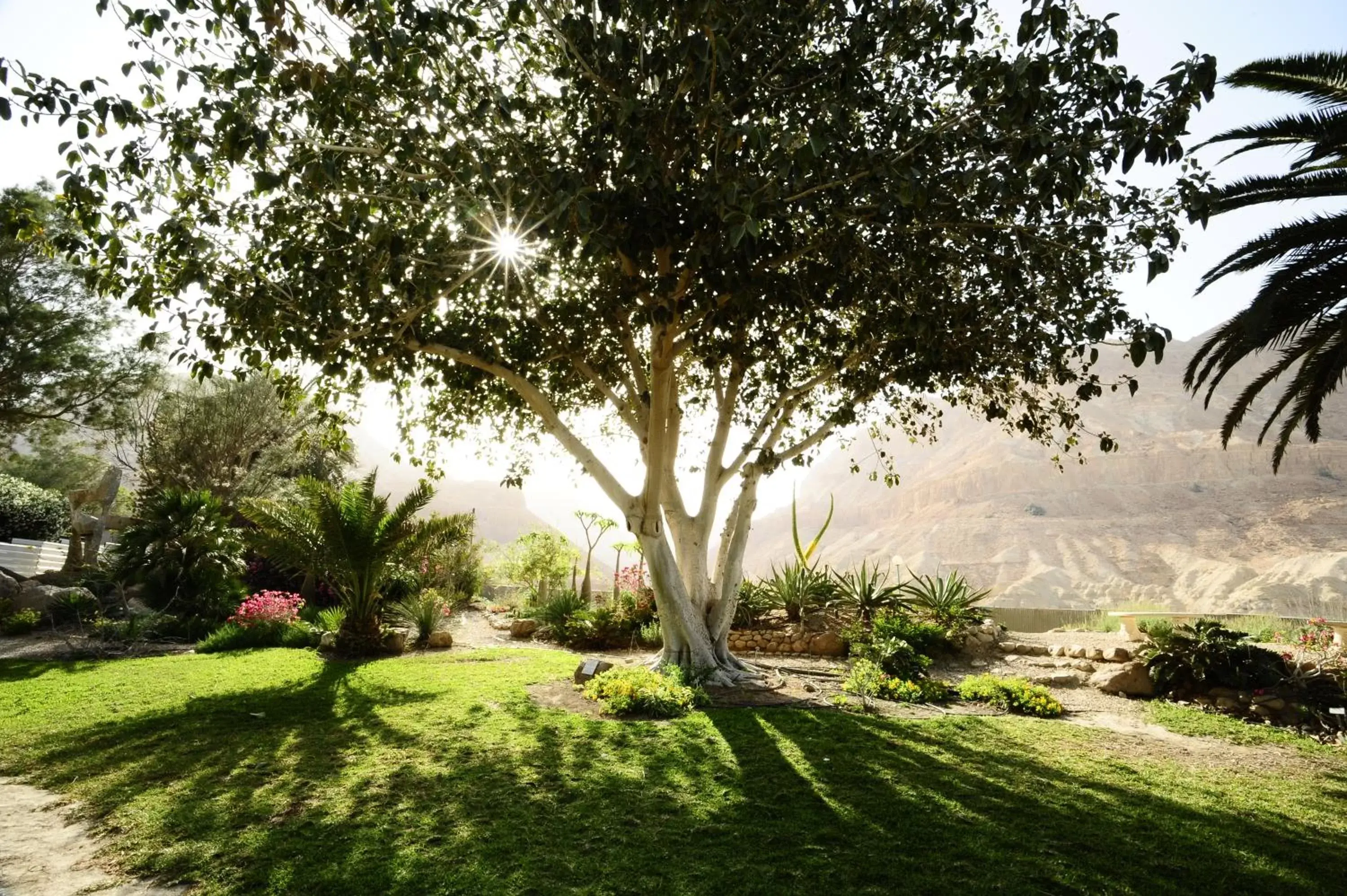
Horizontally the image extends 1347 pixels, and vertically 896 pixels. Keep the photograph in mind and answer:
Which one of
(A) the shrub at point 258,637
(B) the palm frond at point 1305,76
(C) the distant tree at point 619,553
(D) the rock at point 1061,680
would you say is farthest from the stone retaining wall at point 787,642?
(B) the palm frond at point 1305,76

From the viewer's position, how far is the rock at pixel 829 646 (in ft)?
39.7

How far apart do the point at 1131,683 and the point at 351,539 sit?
35.8 ft

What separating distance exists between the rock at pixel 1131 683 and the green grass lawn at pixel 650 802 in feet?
8.04

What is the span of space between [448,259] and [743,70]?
3.27 metres

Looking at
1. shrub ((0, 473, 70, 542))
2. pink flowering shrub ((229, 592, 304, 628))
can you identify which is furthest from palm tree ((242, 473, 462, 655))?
shrub ((0, 473, 70, 542))

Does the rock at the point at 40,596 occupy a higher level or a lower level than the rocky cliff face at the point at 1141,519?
lower

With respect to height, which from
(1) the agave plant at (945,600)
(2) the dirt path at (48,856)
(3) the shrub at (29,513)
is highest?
(3) the shrub at (29,513)

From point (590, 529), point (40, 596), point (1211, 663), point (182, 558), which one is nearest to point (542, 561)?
point (590, 529)

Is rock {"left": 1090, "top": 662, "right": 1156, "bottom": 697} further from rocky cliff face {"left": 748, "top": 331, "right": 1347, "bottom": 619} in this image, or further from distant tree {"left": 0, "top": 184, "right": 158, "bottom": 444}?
rocky cliff face {"left": 748, "top": 331, "right": 1347, "bottom": 619}

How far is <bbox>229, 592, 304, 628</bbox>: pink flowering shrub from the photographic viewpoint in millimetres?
12750

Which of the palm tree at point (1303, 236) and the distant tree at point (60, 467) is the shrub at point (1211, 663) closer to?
the palm tree at point (1303, 236)

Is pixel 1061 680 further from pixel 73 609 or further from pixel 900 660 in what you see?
pixel 73 609

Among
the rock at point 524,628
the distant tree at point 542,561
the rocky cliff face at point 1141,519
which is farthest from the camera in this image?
the rocky cliff face at point 1141,519

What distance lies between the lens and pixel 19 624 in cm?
1295
